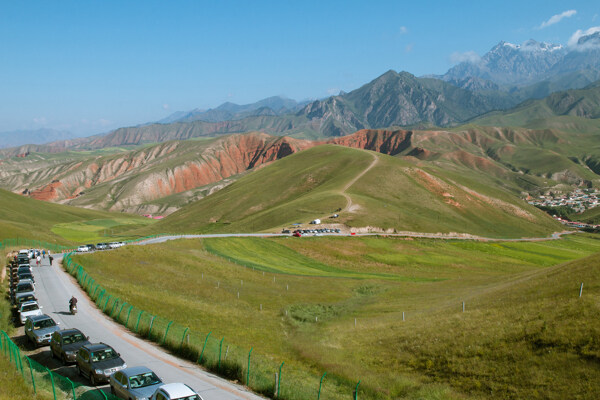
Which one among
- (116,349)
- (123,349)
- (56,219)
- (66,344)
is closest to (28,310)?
(66,344)

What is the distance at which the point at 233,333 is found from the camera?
1331 inches

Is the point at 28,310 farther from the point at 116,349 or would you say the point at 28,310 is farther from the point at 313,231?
the point at 313,231

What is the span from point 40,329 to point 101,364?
838cm

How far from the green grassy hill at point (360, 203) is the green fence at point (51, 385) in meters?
88.3

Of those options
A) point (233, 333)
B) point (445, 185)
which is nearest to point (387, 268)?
point (233, 333)

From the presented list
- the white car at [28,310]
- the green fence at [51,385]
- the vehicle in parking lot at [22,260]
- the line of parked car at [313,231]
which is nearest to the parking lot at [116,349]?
the white car at [28,310]

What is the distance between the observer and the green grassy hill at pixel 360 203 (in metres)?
118

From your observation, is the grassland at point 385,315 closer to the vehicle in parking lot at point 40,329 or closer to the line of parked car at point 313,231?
the vehicle in parking lot at point 40,329

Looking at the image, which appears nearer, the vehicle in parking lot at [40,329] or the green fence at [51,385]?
the green fence at [51,385]

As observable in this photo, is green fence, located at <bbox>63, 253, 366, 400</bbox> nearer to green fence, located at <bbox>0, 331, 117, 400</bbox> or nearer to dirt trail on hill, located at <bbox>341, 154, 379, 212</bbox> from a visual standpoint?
green fence, located at <bbox>0, 331, 117, 400</bbox>

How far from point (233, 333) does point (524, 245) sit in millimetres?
105935

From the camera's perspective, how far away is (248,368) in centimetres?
2083

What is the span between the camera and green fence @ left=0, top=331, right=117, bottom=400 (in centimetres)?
1725

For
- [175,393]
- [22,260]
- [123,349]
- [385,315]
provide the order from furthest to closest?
[22,260], [385,315], [123,349], [175,393]
